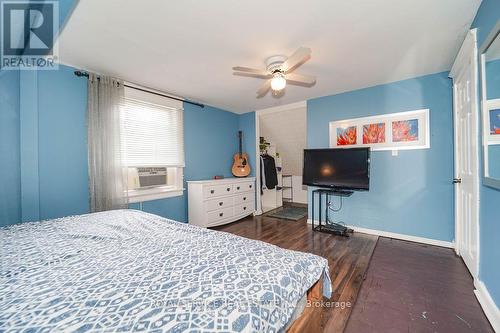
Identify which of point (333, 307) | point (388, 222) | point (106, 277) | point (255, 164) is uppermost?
point (255, 164)

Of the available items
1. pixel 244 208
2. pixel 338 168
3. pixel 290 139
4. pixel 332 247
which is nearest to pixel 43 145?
pixel 244 208

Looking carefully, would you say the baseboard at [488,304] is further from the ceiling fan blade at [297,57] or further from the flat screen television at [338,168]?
the ceiling fan blade at [297,57]

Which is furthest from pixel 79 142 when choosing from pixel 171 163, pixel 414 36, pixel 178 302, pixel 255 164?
pixel 414 36

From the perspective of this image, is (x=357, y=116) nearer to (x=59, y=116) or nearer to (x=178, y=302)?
(x=178, y=302)

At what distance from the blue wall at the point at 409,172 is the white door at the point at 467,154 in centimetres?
15

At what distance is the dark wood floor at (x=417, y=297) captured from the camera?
1.40m

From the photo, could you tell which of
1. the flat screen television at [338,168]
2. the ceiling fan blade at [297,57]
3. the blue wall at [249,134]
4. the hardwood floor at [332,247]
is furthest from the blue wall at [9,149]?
the flat screen television at [338,168]

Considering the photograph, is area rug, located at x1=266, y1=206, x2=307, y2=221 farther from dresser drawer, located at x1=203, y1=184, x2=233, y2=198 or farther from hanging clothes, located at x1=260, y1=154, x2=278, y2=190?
dresser drawer, located at x1=203, y1=184, x2=233, y2=198

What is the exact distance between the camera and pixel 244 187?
13.5ft

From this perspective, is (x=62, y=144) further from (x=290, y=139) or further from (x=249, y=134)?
(x=290, y=139)

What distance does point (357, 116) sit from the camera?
3.24 metres

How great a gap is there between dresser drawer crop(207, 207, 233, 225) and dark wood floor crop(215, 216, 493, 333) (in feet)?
3.05

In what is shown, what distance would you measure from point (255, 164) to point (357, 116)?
216cm

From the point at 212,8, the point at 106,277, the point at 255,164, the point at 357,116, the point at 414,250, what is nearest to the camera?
the point at 106,277
